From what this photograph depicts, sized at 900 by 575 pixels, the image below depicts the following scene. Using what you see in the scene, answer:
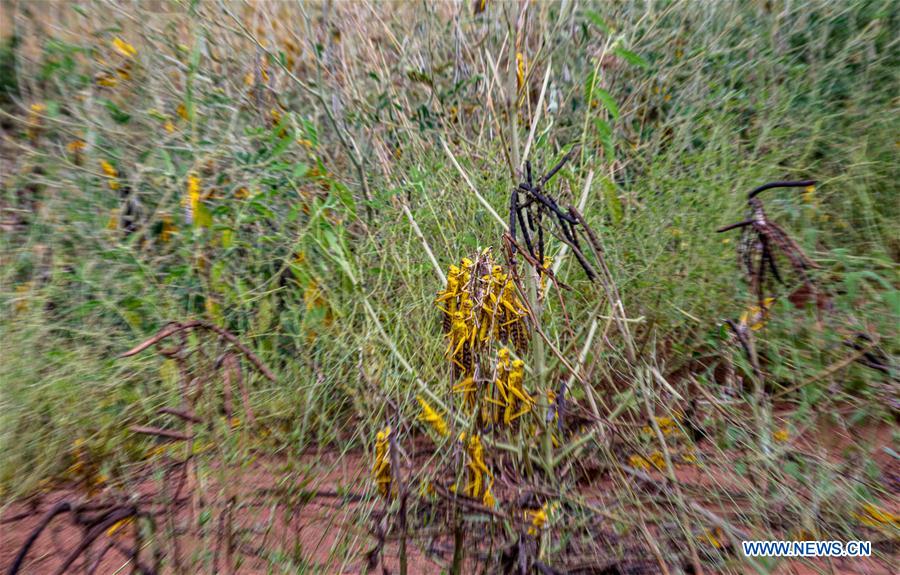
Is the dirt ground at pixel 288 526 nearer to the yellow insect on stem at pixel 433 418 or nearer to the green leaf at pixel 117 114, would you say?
the yellow insect on stem at pixel 433 418

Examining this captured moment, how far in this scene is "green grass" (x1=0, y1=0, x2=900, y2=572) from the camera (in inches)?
101

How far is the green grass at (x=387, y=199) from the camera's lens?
256cm

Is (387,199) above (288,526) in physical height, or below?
above

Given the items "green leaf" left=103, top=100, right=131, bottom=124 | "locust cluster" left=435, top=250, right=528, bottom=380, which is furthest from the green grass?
"locust cluster" left=435, top=250, right=528, bottom=380

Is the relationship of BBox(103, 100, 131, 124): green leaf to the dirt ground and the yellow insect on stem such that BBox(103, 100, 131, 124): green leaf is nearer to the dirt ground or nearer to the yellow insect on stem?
the dirt ground

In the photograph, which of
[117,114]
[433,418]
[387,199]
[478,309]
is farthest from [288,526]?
A: [117,114]

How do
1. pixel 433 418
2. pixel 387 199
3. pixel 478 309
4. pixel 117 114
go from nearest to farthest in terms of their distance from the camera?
pixel 478 309 → pixel 433 418 → pixel 387 199 → pixel 117 114

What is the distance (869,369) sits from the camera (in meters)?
2.32

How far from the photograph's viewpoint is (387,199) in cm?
316

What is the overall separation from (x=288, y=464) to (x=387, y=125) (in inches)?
76.5

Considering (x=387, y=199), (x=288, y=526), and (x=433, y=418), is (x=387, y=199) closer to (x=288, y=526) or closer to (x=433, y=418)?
(x=433, y=418)

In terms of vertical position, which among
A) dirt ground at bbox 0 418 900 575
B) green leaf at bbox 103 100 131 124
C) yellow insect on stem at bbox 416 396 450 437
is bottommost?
dirt ground at bbox 0 418 900 575

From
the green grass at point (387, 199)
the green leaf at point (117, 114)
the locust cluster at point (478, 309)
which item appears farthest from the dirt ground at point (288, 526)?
the green leaf at point (117, 114)

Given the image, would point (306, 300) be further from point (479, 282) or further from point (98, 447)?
point (479, 282)
